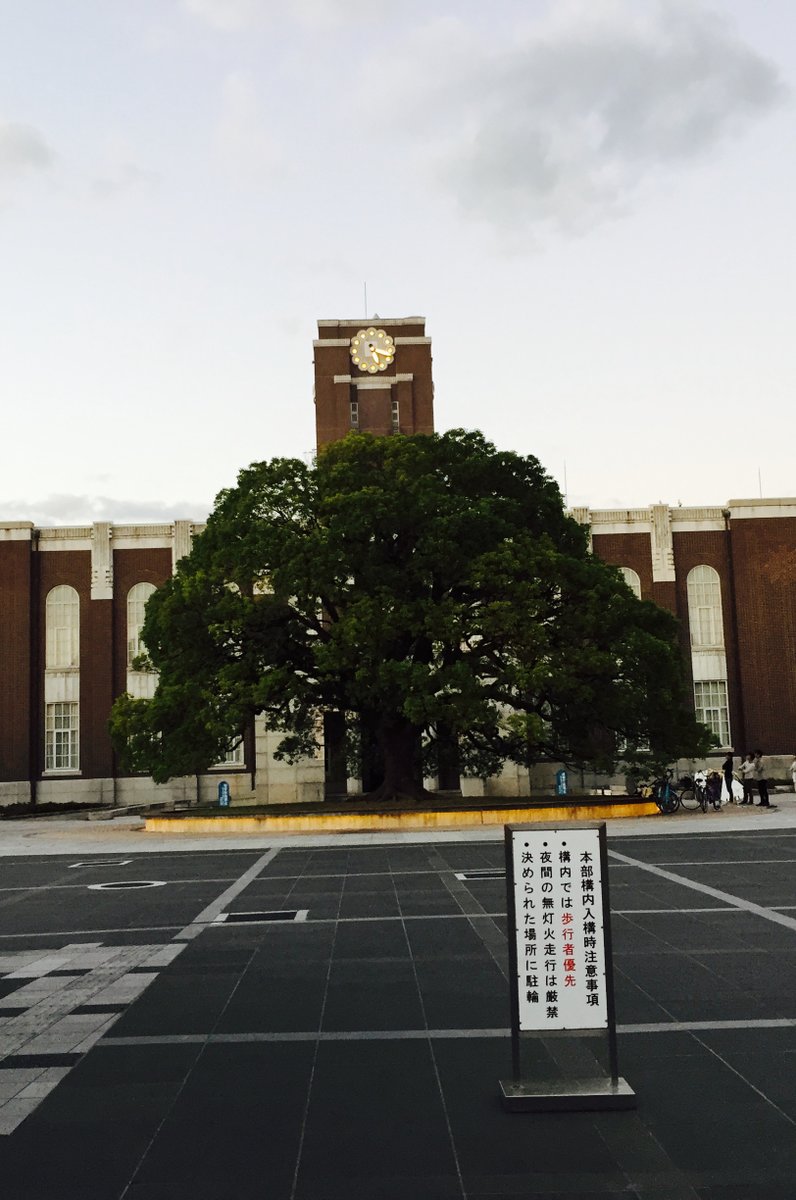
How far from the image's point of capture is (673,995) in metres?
8.12

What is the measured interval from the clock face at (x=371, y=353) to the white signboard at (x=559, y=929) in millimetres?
53207

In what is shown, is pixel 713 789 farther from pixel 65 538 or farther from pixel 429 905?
pixel 65 538

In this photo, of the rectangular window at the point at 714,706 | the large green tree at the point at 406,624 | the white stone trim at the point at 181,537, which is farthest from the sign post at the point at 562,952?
the rectangular window at the point at 714,706

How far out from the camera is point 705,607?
4969 cm

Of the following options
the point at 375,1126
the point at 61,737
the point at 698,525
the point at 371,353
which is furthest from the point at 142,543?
the point at 375,1126

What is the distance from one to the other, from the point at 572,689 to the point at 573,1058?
21.8m

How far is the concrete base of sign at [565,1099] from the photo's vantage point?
5496 mm

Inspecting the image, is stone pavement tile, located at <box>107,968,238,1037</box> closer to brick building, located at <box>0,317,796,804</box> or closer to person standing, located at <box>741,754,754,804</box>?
person standing, located at <box>741,754,754,804</box>

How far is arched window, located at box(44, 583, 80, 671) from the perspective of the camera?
48.6 m

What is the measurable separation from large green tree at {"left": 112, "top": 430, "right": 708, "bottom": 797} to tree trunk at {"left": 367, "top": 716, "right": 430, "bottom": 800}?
0.06 m

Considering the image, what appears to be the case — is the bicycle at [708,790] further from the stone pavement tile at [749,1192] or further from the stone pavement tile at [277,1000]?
the stone pavement tile at [749,1192]

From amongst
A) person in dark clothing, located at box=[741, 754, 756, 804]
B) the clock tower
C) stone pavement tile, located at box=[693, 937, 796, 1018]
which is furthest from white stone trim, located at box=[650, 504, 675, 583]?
stone pavement tile, located at box=[693, 937, 796, 1018]

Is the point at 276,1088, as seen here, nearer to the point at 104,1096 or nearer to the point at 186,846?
the point at 104,1096

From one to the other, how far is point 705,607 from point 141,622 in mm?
25639
